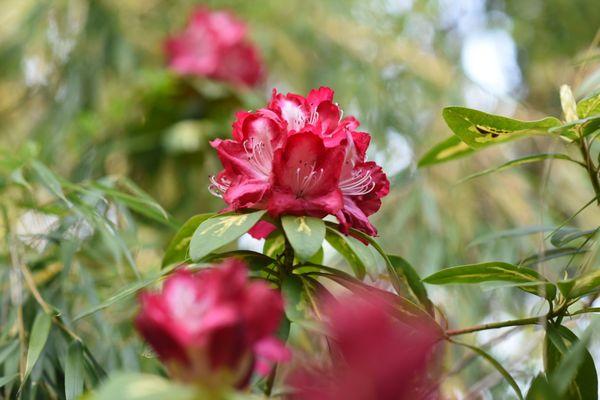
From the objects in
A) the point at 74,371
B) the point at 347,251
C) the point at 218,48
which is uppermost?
the point at 218,48

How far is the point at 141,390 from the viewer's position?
352 millimetres

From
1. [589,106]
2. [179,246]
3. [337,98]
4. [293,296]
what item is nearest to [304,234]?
[293,296]

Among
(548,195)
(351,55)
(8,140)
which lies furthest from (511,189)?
(8,140)

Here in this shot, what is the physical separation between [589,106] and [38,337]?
1.77 feet

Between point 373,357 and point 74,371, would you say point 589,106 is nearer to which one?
point 373,357

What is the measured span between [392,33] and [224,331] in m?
1.64

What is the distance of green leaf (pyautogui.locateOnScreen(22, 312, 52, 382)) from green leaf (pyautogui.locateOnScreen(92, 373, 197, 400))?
32 centimetres

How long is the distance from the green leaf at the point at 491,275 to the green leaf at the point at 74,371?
12.9 inches

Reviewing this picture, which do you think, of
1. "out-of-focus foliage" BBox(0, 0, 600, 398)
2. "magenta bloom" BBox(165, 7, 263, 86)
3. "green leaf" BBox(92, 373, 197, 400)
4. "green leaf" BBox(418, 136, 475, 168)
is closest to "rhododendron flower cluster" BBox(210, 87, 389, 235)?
"green leaf" BBox(418, 136, 475, 168)

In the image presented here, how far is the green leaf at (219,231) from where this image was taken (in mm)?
534

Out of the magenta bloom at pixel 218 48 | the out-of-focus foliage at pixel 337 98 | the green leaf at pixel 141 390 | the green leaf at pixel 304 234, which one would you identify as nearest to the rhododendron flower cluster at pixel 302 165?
the green leaf at pixel 304 234

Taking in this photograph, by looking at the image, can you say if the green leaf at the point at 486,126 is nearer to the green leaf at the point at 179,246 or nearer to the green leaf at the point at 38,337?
the green leaf at the point at 179,246

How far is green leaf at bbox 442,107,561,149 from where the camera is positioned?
0.61 metres

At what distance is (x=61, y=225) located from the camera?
96cm
